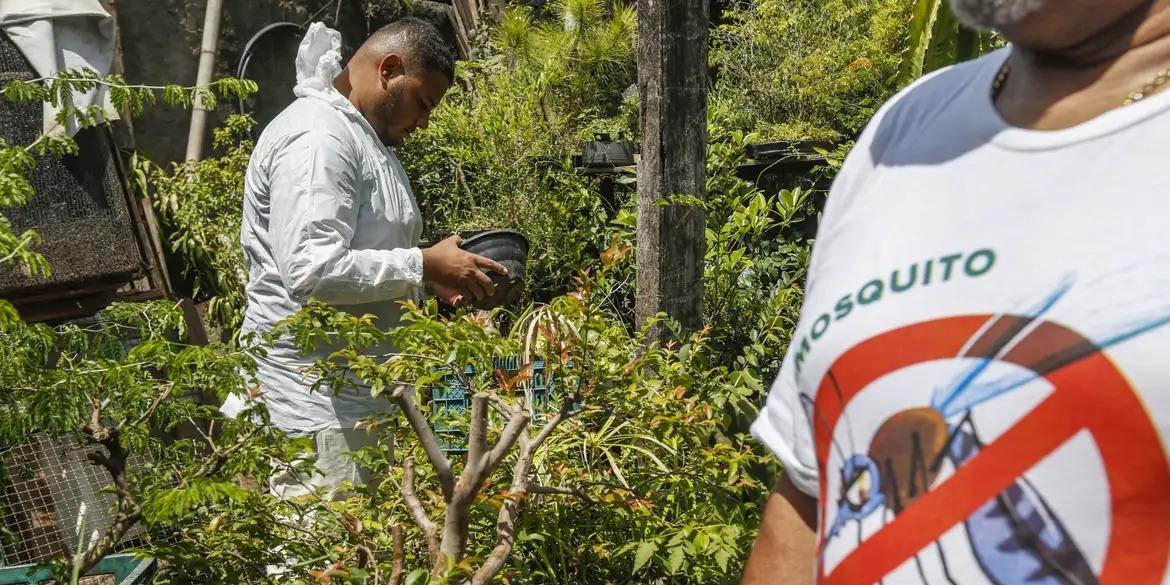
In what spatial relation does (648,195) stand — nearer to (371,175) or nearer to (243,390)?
(371,175)

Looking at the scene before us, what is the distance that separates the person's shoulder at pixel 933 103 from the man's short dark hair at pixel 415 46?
2003 millimetres

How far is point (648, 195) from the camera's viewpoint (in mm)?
3236

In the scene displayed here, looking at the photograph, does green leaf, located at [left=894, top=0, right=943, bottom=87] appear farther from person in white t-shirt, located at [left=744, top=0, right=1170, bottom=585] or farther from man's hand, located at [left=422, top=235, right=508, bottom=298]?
person in white t-shirt, located at [left=744, top=0, right=1170, bottom=585]

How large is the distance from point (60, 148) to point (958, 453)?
5.95 ft

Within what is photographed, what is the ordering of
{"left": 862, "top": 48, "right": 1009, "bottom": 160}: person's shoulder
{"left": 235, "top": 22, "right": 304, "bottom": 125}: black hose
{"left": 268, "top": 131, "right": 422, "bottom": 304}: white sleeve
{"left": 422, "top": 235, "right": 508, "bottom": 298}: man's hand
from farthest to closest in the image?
{"left": 235, "top": 22, "right": 304, "bottom": 125}: black hose, {"left": 422, "top": 235, "right": 508, "bottom": 298}: man's hand, {"left": 268, "top": 131, "right": 422, "bottom": 304}: white sleeve, {"left": 862, "top": 48, "right": 1009, "bottom": 160}: person's shoulder

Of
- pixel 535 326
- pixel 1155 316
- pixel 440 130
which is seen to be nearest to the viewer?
pixel 1155 316

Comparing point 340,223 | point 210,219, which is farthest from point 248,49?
A: point 340,223

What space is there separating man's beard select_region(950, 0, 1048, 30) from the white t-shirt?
0.08 metres

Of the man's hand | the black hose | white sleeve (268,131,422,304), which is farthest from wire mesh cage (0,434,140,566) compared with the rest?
the black hose

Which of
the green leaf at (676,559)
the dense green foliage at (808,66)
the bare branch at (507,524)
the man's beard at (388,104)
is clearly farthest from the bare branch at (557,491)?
the dense green foliage at (808,66)

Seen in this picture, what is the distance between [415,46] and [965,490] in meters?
2.38

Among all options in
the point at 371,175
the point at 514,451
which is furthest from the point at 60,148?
the point at 514,451

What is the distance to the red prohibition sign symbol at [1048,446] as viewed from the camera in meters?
0.83

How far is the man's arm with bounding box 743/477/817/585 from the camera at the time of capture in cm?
118
